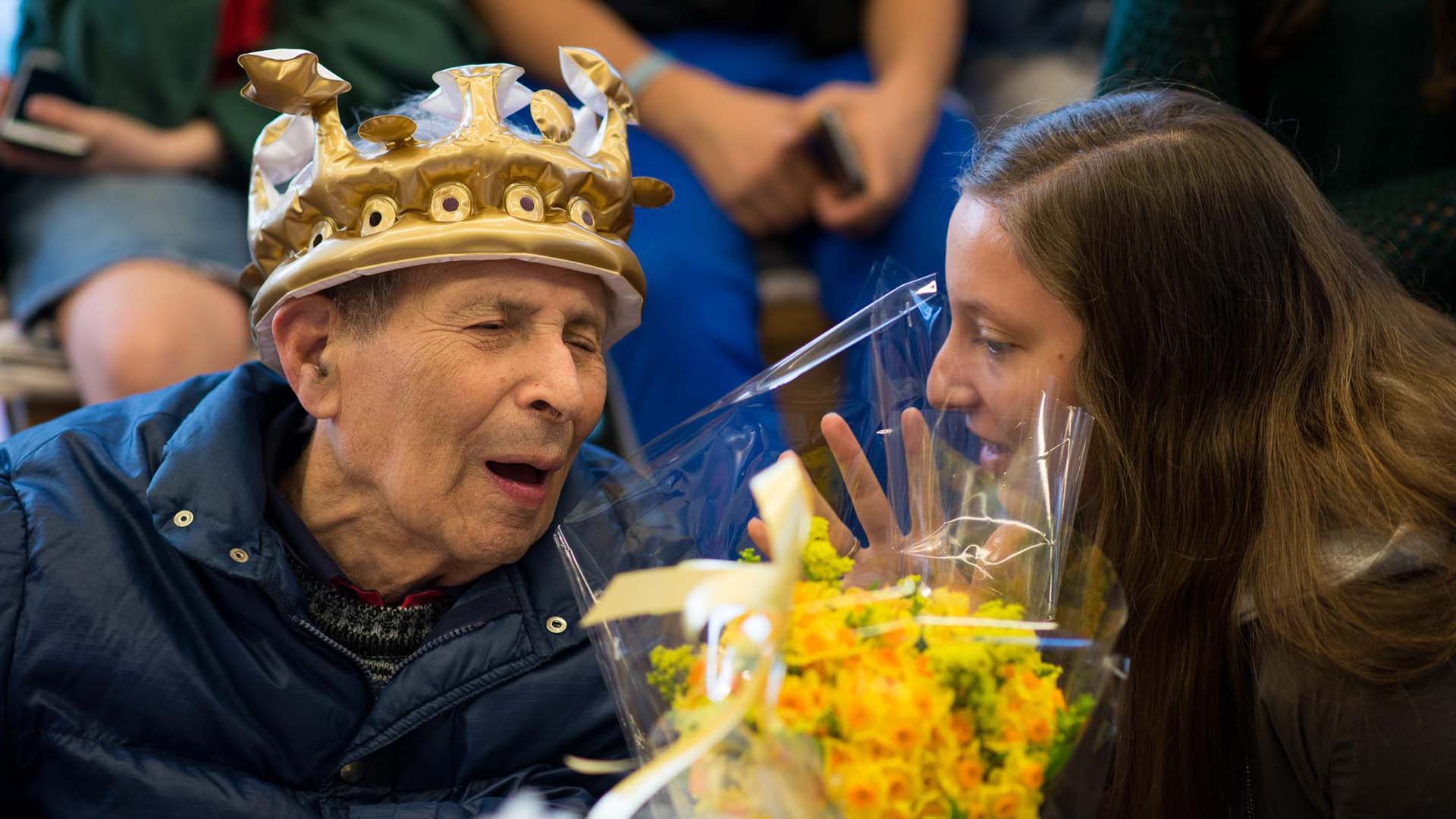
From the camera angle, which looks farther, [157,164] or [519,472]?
[157,164]

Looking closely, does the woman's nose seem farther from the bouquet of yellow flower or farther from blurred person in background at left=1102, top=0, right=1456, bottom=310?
blurred person in background at left=1102, top=0, right=1456, bottom=310

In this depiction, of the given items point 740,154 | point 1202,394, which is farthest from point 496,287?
point 740,154

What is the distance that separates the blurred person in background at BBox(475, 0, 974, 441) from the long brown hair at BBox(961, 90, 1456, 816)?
76cm

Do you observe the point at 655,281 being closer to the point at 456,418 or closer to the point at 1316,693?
the point at 456,418

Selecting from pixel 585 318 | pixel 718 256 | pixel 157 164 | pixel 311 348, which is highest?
pixel 585 318

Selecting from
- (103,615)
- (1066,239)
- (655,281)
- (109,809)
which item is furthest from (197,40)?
(1066,239)

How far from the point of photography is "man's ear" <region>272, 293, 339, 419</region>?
5.28 feet

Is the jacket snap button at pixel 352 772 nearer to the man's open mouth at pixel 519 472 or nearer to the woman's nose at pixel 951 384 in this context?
the man's open mouth at pixel 519 472

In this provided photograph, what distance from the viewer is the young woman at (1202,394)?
1607 mm

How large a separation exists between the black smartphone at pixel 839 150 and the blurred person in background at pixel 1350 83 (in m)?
0.48

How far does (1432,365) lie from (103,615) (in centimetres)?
167

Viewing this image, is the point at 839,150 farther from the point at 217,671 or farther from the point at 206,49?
the point at 217,671

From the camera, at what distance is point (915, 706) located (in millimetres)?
1109

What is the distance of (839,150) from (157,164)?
1277mm
